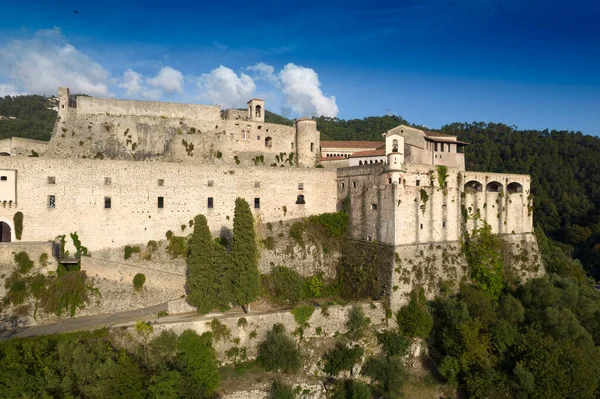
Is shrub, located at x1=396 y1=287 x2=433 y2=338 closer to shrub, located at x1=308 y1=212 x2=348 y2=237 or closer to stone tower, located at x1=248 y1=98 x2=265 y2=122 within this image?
shrub, located at x1=308 y1=212 x2=348 y2=237

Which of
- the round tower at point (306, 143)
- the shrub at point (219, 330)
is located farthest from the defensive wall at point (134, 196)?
the shrub at point (219, 330)

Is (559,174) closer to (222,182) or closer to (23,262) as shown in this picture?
(222,182)

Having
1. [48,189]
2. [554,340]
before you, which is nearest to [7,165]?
[48,189]

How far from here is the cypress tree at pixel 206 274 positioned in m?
25.5

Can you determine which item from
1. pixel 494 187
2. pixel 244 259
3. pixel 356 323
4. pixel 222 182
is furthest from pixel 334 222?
→ pixel 494 187

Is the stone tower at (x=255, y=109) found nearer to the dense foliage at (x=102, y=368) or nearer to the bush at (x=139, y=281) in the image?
the bush at (x=139, y=281)

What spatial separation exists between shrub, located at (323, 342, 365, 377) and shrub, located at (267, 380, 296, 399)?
2.76 m

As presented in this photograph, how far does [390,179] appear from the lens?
100 feet

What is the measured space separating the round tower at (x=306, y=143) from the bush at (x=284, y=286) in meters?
12.5

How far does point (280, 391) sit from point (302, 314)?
4.75m

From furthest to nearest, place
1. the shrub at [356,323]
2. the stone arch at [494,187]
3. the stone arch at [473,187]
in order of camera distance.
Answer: the stone arch at [494,187] < the stone arch at [473,187] < the shrub at [356,323]

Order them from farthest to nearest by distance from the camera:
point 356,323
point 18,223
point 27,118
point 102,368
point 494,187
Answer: point 27,118, point 494,187, point 356,323, point 18,223, point 102,368

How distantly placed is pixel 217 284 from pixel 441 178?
17.6m

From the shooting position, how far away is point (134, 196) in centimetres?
2917
